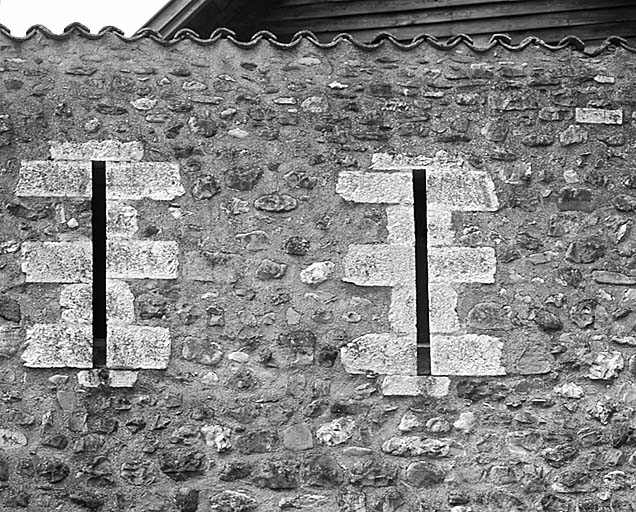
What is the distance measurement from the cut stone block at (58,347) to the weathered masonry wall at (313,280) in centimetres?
1

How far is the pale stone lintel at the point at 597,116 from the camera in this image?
678cm

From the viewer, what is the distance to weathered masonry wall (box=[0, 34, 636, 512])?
20.6ft

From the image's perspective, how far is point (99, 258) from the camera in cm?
656

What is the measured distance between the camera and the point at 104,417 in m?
6.27

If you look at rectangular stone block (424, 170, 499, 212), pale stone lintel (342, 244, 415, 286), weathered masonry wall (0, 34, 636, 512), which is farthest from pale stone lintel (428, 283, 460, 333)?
rectangular stone block (424, 170, 499, 212)

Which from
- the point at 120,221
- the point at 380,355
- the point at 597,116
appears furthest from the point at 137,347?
the point at 597,116

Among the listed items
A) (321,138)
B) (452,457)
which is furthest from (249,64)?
(452,457)

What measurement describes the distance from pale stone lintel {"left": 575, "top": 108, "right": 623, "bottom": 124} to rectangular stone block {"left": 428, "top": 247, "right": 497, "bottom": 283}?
2.89 ft

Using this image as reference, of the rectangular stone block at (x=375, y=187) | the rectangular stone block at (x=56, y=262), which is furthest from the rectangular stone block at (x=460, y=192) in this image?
the rectangular stone block at (x=56, y=262)

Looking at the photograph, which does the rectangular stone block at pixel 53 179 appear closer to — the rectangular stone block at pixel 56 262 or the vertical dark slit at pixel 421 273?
the rectangular stone block at pixel 56 262

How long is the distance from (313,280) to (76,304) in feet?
3.93

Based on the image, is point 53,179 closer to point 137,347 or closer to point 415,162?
point 137,347

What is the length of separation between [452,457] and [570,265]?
1180 mm

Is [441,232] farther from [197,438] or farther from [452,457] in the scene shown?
[197,438]
